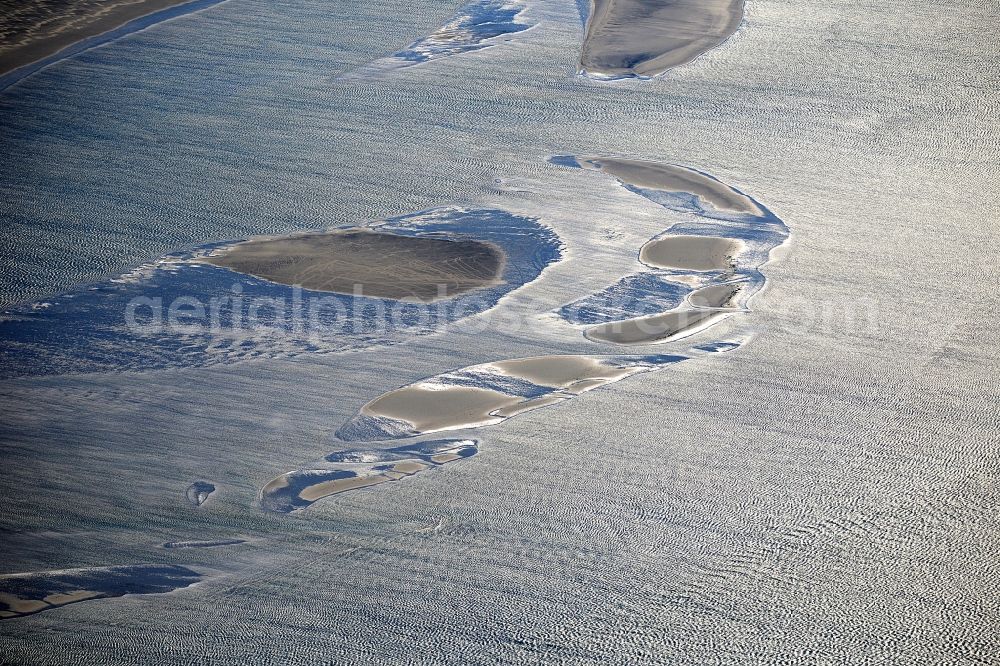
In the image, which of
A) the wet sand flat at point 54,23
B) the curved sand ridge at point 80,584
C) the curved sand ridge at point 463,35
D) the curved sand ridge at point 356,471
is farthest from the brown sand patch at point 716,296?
the wet sand flat at point 54,23

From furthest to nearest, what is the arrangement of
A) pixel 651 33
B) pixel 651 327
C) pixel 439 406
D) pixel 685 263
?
pixel 651 33
pixel 685 263
pixel 651 327
pixel 439 406

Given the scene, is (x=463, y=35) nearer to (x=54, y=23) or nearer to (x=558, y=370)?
(x=54, y=23)

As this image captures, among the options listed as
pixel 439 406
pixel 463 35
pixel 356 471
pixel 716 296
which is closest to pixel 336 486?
pixel 356 471

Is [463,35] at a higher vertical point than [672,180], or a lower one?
higher

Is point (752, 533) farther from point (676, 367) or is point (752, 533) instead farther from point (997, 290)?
point (997, 290)

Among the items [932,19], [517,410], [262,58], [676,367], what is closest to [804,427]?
[676,367]

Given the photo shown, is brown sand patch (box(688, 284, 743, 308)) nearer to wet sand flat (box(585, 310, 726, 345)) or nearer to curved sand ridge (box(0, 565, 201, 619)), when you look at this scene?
wet sand flat (box(585, 310, 726, 345))

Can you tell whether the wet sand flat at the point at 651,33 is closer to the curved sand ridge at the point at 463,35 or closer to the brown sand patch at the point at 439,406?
the curved sand ridge at the point at 463,35
